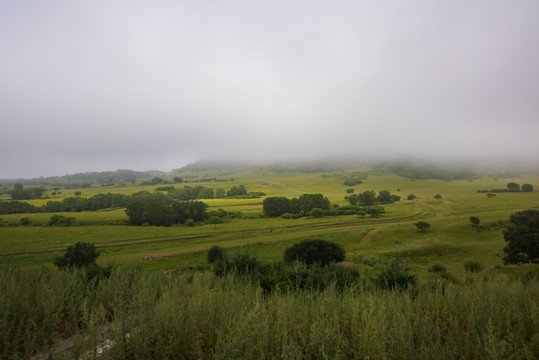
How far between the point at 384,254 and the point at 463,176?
18011cm

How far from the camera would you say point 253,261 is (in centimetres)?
1501

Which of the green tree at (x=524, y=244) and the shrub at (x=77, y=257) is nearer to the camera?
the shrub at (x=77, y=257)

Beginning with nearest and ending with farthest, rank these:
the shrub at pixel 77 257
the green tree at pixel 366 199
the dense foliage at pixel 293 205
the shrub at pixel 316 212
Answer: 1. the shrub at pixel 77 257
2. the shrub at pixel 316 212
3. the dense foliage at pixel 293 205
4. the green tree at pixel 366 199

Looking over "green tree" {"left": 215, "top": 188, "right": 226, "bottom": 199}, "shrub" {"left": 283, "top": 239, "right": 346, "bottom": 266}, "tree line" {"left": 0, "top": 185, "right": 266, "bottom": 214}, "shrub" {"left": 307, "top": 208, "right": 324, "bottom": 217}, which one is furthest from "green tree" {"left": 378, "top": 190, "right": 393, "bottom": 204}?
"green tree" {"left": 215, "top": 188, "right": 226, "bottom": 199}

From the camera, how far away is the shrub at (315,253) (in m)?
27.3

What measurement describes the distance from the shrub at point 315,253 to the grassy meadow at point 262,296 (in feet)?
9.01

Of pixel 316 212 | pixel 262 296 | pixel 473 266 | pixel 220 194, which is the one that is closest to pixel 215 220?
pixel 316 212

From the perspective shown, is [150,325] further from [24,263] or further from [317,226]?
[317,226]

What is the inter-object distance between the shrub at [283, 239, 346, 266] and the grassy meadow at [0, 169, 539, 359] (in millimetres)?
2747

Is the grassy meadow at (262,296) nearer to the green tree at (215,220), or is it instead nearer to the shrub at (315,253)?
the shrub at (315,253)

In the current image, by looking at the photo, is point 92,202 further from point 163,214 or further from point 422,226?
point 422,226

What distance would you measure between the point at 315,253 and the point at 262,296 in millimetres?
22719

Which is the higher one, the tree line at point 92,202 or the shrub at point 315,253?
the tree line at point 92,202

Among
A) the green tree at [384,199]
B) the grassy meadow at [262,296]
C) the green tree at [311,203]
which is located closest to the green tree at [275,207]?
the grassy meadow at [262,296]
